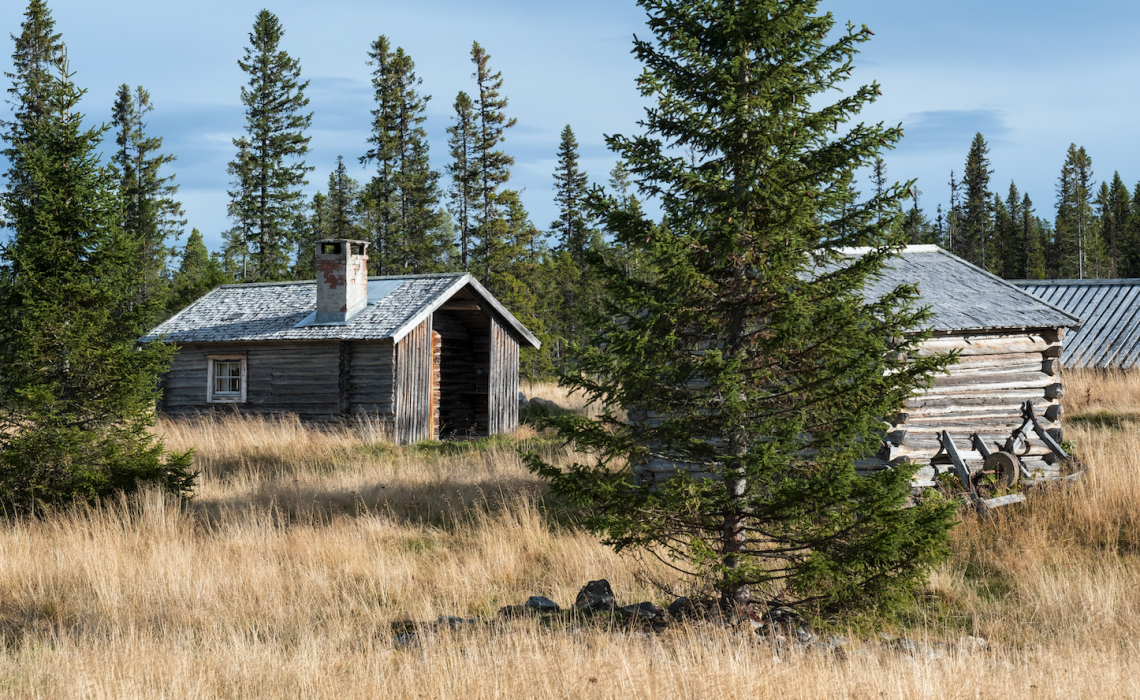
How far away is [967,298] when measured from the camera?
46.4 feet

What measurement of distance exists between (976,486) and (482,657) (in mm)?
9362

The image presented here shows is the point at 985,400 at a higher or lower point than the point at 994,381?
lower

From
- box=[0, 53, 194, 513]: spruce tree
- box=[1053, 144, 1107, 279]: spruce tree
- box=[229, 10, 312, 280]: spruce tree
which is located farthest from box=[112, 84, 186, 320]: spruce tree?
box=[1053, 144, 1107, 279]: spruce tree

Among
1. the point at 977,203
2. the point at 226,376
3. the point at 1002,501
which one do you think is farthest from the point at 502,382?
the point at 977,203

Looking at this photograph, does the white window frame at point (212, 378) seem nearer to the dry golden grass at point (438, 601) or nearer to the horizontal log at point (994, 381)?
the dry golden grass at point (438, 601)

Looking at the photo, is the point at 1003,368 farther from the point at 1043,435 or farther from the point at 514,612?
the point at 514,612

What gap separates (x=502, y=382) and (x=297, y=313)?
599 cm

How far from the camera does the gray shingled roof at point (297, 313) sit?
21.0 metres

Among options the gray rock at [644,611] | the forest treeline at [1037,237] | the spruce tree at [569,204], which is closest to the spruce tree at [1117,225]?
the forest treeline at [1037,237]

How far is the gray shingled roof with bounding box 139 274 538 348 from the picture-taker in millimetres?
21031

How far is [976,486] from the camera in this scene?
1234 centimetres

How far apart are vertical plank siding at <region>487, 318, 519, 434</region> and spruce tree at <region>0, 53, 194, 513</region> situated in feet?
43.3

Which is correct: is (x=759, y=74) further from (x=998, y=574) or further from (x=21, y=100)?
(x=21, y=100)

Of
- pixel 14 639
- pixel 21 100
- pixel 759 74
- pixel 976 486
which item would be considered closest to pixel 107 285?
pixel 14 639
